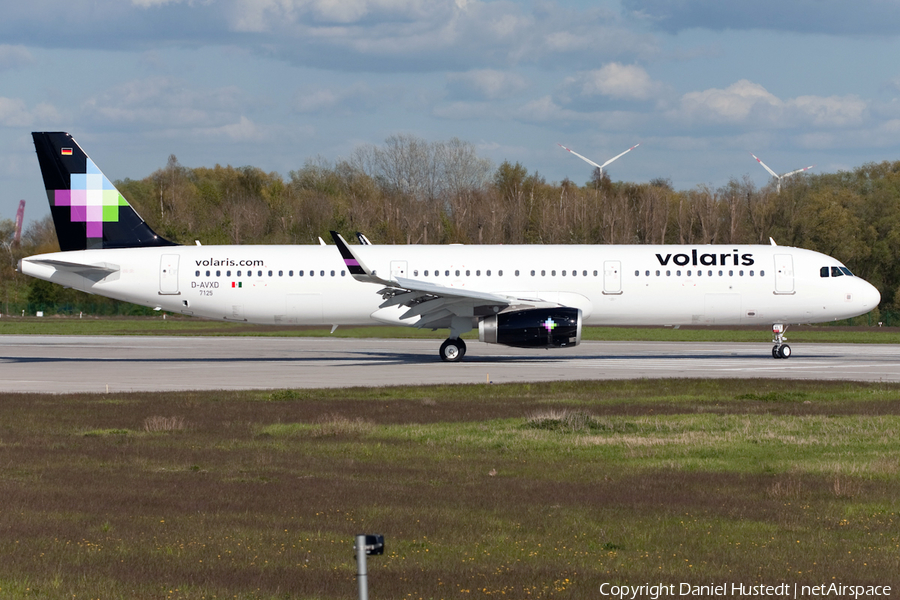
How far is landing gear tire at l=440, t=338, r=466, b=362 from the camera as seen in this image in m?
36.5

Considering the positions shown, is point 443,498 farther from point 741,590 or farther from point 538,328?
point 538,328

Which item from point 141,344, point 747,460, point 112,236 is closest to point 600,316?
point 112,236

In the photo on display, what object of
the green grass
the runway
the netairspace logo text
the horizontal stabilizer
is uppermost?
the horizontal stabilizer

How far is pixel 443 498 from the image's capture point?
1223 centimetres

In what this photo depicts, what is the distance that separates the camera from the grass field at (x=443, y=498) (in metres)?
8.90

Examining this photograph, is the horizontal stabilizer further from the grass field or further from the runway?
the grass field

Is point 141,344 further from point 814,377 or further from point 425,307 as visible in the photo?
point 814,377

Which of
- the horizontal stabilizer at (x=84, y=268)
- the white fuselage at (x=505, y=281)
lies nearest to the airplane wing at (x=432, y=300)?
the white fuselage at (x=505, y=281)

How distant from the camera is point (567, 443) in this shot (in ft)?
54.8

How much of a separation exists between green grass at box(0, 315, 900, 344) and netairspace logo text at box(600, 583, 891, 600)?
43144 millimetres

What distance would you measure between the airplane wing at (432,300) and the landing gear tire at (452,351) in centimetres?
90

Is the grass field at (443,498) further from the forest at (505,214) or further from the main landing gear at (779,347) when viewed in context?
the forest at (505,214)

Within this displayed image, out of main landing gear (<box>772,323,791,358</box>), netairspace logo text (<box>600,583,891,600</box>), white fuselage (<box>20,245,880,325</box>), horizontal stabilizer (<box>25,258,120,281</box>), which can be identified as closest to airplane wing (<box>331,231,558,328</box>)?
white fuselage (<box>20,245,880,325</box>)

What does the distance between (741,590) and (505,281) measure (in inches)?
1102
